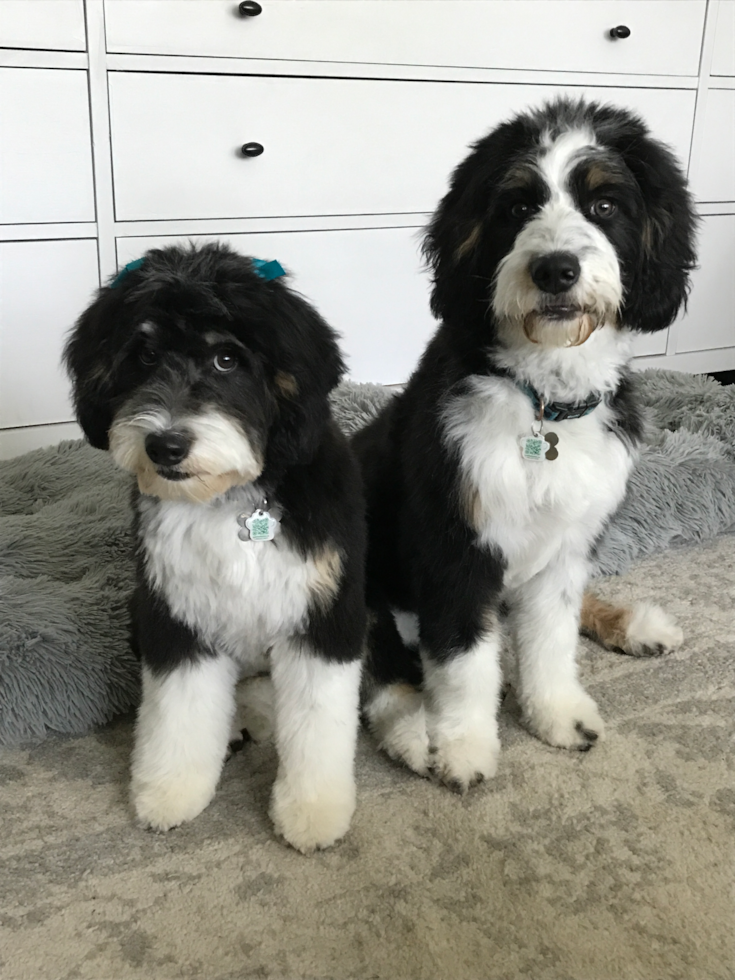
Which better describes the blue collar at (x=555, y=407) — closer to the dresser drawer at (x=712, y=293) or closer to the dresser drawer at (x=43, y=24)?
the dresser drawer at (x=43, y=24)

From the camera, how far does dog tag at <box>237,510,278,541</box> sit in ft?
4.04

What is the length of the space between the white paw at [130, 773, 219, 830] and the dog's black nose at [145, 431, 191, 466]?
1.72ft

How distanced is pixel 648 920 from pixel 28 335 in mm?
2074

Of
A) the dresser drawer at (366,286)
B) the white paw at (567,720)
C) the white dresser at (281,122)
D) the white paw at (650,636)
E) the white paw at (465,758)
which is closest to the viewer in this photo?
the white paw at (465,758)

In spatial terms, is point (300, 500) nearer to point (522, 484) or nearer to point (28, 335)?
point (522, 484)

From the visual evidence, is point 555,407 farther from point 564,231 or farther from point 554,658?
point 554,658

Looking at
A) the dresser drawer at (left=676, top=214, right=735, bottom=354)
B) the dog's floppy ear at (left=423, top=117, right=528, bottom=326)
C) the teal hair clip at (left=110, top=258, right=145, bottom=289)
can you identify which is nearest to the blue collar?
the dog's floppy ear at (left=423, top=117, right=528, bottom=326)

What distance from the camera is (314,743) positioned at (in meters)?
1.30

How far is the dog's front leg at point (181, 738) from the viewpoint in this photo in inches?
51.3

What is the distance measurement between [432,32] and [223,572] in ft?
6.95

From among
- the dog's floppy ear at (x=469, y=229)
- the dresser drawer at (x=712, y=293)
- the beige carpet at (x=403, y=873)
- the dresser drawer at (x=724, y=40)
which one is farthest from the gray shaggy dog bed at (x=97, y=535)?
the dresser drawer at (x=724, y=40)

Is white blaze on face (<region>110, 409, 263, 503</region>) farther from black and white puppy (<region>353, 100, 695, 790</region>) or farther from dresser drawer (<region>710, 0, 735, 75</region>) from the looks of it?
dresser drawer (<region>710, 0, 735, 75</region>)

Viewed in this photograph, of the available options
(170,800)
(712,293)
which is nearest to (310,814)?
(170,800)

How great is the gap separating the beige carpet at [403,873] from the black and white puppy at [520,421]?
0.09m
